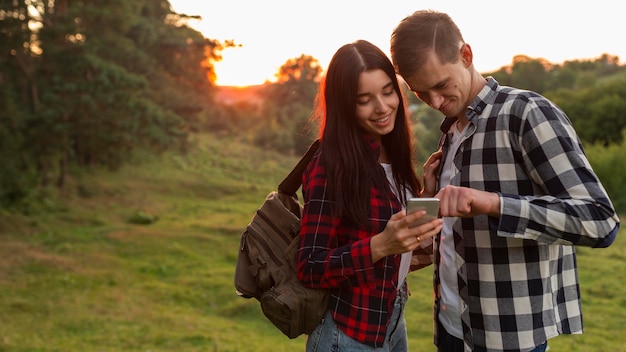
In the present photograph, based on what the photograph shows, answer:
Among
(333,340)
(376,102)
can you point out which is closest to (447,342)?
(333,340)

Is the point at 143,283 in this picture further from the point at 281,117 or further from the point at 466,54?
the point at 281,117

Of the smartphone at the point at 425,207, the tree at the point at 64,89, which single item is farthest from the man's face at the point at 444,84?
the tree at the point at 64,89

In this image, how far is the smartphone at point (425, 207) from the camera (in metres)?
1.63

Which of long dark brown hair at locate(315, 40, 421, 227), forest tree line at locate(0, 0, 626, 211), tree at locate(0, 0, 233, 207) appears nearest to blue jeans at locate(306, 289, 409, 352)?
long dark brown hair at locate(315, 40, 421, 227)

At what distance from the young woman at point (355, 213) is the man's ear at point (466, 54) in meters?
0.26

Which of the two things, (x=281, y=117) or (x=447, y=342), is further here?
(x=281, y=117)

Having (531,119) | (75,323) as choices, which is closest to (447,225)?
(531,119)

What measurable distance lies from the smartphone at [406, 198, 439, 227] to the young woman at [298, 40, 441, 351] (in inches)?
5.9

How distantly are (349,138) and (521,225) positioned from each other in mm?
663

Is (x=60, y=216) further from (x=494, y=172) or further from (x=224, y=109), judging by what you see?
(x=224, y=109)

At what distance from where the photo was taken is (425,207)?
1.65 metres

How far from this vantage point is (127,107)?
14703mm

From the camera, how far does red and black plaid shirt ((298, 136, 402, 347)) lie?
1.94 meters

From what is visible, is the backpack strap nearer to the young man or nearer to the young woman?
the young woman
